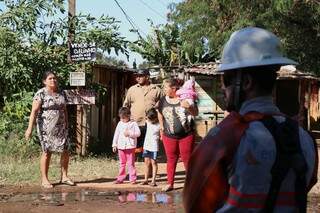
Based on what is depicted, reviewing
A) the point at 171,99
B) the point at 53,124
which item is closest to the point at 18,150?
the point at 53,124

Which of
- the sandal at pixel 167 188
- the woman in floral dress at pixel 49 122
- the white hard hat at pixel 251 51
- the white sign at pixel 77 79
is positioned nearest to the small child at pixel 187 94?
the sandal at pixel 167 188

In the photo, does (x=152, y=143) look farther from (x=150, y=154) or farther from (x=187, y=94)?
(x=187, y=94)

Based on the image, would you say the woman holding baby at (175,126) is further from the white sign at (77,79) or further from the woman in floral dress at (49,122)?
the white sign at (77,79)

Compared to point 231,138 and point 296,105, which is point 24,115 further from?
point 296,105

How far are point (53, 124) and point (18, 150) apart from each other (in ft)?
8.48

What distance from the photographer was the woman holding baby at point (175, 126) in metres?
8.53

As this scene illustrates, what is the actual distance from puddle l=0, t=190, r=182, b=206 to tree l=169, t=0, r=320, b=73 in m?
4.92

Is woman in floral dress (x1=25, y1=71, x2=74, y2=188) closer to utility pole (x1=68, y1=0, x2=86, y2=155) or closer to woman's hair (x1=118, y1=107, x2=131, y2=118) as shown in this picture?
woman's hair (x1=118, y1=107, x2=131, y2=118)

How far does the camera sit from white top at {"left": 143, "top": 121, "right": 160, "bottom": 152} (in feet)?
29.7

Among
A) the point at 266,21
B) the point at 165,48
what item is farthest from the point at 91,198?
the point at 165,48

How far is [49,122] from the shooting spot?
8797 millimetres

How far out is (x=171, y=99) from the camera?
871 centimetres

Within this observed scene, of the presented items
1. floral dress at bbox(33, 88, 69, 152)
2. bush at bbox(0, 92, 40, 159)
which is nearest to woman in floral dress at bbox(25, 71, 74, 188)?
floral dress at bbox(33, 88, 69, 152)

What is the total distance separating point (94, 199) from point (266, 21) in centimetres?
747
